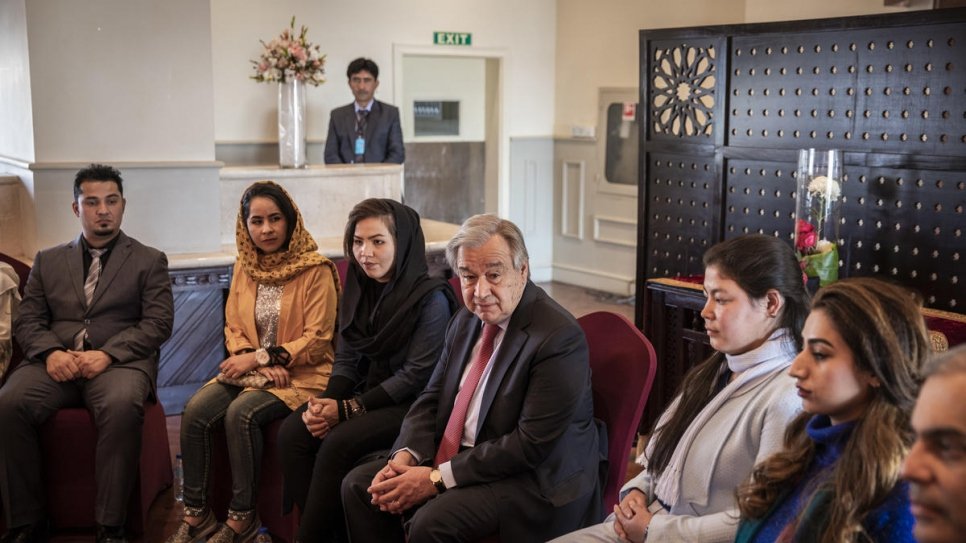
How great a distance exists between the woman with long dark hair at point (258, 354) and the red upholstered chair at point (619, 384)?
1.17 m

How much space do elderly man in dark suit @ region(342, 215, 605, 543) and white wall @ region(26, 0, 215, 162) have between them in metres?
Result: 2.84

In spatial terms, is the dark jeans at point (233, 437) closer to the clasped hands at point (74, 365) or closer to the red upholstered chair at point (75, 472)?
the red upholstered chair at point (75, 472)

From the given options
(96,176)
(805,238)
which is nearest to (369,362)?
(96,176)

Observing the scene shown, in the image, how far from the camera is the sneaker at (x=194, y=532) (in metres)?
3.46

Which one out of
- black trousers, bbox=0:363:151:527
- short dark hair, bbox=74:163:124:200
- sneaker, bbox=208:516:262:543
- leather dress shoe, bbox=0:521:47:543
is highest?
short dark hair, bbox=74:163:124:200

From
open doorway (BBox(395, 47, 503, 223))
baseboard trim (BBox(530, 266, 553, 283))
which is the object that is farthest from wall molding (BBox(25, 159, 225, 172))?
baseboard trim (BBox(530, 266, 553, 283))

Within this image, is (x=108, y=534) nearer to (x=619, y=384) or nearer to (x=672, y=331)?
(x=619, y=384)

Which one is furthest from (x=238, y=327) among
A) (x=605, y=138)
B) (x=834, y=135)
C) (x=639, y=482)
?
(x=605, y=138)

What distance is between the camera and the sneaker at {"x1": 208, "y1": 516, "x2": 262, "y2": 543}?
3.40 metres

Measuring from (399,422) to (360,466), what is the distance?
276 millimetres

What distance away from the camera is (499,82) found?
29.7 ft

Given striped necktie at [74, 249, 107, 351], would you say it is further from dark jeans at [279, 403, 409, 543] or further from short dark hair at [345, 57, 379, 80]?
short dark hair at [345, 57, 379, 80]

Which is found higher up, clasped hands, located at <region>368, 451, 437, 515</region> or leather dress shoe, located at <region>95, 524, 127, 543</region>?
clasped hands, located at <region>368, 451, 437, 515</region>

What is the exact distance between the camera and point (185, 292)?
504 centimetres
